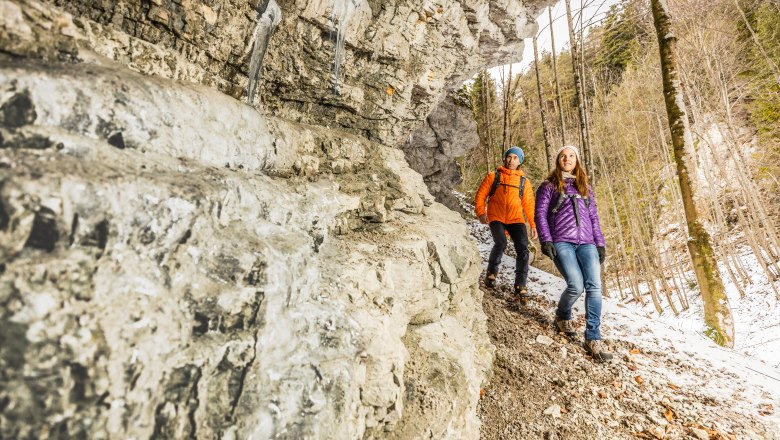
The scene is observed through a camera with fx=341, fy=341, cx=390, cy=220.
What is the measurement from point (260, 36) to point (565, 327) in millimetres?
4265

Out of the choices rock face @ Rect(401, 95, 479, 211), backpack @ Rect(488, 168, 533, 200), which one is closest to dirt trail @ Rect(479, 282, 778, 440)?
backpack @ Rect(488, 168, 533, 200)

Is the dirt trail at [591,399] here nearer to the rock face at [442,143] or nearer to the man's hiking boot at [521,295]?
the man's hiking boot at [521,295]

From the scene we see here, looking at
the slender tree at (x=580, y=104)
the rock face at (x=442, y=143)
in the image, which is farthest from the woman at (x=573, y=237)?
the rock face at (x=442, y=143)

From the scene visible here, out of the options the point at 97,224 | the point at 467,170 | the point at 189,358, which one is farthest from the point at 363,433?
the point at 467,170

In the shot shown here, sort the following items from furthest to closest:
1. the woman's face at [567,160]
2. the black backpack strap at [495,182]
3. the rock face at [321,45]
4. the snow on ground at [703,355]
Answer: the black backpack strap at [495,182], the woman's face at [567,160], the snow on ground at [703,355], the rock face at [321,45]

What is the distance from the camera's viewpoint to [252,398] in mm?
1549

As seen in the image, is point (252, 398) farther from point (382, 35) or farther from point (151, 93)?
point (382, 35)

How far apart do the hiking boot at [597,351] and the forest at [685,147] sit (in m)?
2.26

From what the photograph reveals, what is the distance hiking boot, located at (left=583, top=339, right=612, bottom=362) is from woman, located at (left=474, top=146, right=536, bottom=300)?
1.27m

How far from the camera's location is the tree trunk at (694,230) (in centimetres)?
454

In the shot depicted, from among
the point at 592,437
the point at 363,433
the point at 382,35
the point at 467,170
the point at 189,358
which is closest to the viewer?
the point at 189,358

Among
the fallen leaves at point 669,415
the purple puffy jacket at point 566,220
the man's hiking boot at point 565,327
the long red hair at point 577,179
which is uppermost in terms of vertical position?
the long red hair at point 577,179

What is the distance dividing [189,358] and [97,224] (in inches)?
24.5

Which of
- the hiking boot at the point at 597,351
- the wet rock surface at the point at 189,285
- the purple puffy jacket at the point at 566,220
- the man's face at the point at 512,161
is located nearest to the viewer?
the wet rock surface at the point at 189,285
